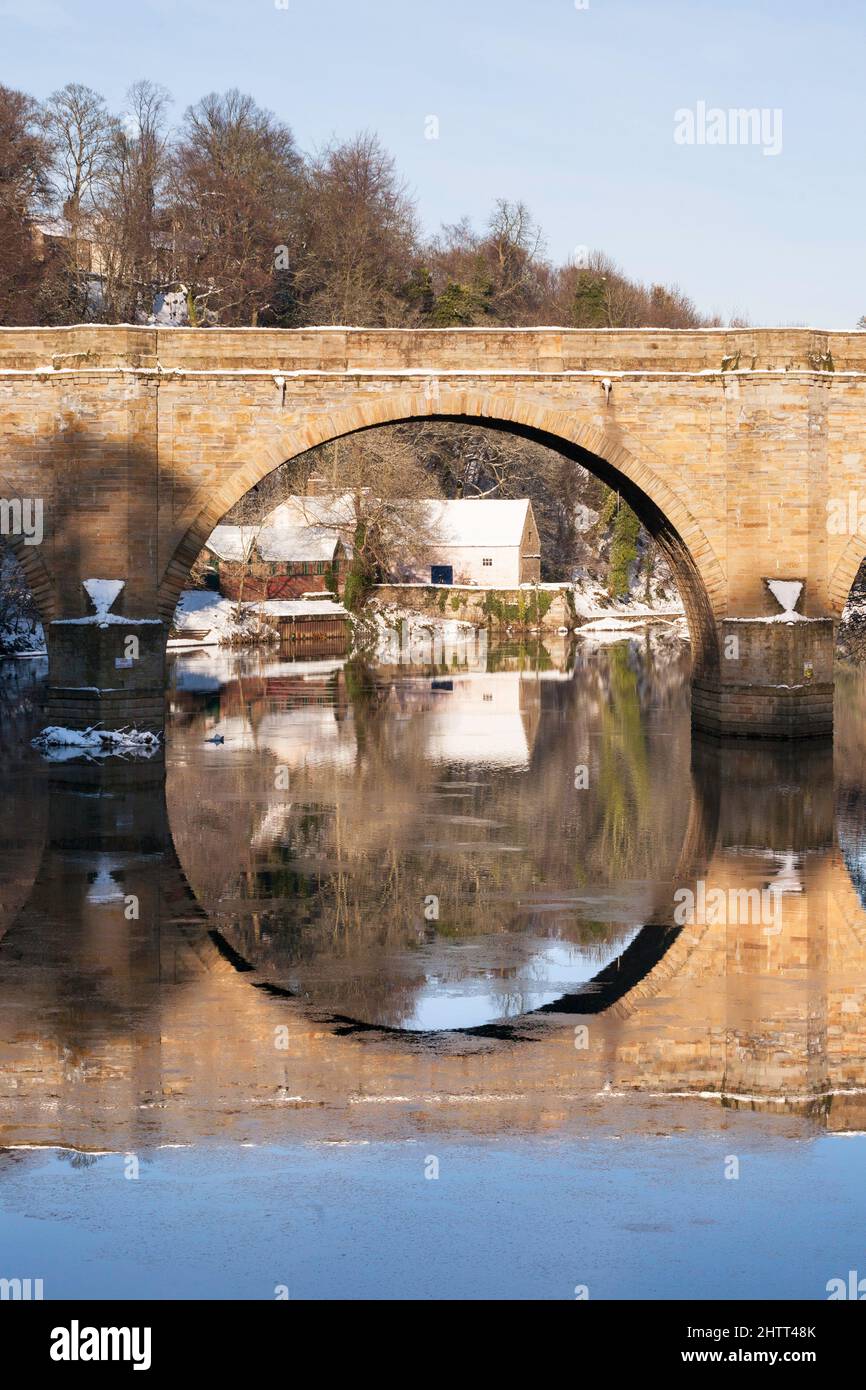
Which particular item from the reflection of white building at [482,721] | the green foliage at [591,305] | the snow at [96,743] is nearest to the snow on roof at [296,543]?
the reflection of white building at [482,721]

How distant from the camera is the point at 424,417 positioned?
28.4 metres

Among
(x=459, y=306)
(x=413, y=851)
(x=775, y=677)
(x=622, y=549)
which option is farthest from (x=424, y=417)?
(x=622, y=549)

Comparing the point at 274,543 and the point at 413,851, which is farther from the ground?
the point at 274,543

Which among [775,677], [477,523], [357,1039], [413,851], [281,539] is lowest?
[357,1039]

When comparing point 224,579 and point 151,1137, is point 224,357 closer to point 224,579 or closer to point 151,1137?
point 151,1137

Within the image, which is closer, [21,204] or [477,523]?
[21,204]

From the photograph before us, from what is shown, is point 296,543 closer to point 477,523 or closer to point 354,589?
point 354,589

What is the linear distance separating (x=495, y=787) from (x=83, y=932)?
31.6 ft

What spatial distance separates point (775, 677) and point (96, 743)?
1065 cm

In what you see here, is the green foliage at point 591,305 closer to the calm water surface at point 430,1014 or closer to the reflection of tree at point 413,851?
the reflection of tree at point 413,851

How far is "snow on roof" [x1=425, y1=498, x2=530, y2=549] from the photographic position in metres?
70.3

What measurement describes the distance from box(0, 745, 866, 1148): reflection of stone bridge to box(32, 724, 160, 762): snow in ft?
35.1

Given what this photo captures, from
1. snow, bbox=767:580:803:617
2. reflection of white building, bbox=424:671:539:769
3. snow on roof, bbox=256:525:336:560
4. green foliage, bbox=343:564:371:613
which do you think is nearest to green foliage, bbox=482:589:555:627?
green foliage, bbox=343:564:371:613

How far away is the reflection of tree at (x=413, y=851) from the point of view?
13.1 m
